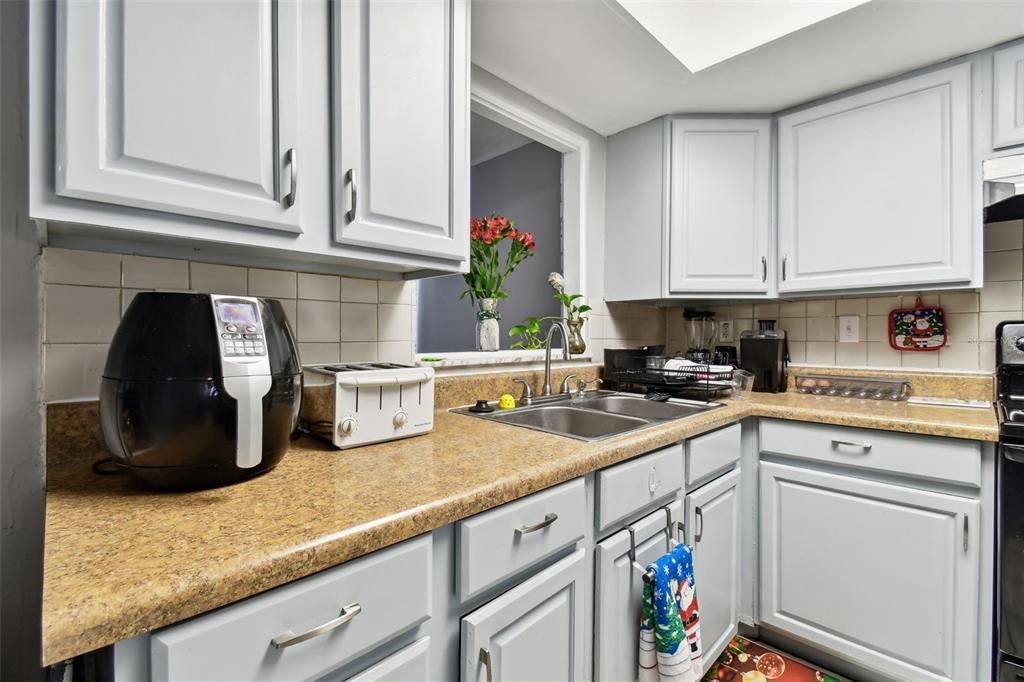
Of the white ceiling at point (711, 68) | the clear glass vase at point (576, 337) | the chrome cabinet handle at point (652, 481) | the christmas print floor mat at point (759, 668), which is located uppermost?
→ the white ceiling at point (711, 68)

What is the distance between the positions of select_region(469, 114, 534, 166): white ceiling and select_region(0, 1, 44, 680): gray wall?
1.97 meters

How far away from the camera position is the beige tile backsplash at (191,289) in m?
0.87

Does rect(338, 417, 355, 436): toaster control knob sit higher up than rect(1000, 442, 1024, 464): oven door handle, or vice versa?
rect(338, 417, 355, 436): toaster control knob

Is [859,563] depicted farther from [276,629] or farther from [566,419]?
[276,629]

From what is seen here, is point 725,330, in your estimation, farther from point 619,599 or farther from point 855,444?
point 619,599

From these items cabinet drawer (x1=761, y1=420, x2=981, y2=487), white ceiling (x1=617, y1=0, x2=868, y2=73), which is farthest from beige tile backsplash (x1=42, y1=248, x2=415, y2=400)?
cabinet drawer (x1=761, y1=420, x2=981, y2=487)

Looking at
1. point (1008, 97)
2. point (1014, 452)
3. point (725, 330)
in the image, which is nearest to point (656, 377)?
point (725, 330)

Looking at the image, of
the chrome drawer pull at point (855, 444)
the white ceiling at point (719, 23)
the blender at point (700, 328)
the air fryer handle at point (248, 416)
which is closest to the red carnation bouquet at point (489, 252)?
the white ceiling at point (719, 23)

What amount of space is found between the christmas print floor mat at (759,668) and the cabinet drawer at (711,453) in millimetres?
678

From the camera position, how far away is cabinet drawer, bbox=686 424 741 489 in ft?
4.42

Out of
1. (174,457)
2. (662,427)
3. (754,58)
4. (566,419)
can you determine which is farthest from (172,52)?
(754,58)

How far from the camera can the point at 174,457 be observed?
0.68 m

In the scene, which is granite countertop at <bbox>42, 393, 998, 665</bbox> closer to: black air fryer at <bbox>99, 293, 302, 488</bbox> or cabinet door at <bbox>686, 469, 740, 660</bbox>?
black air fryer at <bbox>99, 293, 302, 488</bbox>

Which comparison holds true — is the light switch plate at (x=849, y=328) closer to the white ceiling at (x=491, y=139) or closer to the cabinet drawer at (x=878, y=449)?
the cabinet drawer at (x=878, y=449)
